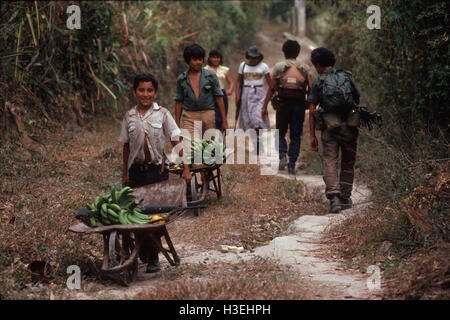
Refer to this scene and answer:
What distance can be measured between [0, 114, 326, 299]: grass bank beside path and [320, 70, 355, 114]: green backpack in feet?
4.99

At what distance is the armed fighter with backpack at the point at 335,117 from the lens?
7.26 meters

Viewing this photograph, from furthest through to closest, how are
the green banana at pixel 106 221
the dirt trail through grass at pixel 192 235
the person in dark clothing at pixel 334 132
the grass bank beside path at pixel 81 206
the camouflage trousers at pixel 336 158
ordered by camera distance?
the camouflage trousers at pixel 336 158
the person in dark clothing at pixel 334 132
the green banana at pixel 106 221
the grass bank beside path at pixel 81 206
the dirt trail through grass at pixel 192 235

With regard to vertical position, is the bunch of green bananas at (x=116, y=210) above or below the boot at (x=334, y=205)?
above

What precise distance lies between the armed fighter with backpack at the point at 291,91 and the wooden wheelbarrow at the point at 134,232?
4319mm

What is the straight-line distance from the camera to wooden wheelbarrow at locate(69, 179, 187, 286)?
4602mm

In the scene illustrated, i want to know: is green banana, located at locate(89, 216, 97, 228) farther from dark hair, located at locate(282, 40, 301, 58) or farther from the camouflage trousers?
dark hair, located at locate(282, 40, 301, 58)

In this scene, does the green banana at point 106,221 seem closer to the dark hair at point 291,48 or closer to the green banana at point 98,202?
the green banana at point 98,202

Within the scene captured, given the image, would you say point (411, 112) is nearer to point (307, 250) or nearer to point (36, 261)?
point (307, 250)

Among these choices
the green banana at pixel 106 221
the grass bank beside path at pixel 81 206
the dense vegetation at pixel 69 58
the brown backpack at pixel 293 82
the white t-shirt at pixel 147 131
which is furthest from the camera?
the dense vegetation at pixel 69 58

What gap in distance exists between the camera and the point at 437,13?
756cm

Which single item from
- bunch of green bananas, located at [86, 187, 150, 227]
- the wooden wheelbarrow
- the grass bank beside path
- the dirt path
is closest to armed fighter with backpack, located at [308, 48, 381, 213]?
the dirt path

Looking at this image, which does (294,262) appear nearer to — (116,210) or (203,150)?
(116,210)

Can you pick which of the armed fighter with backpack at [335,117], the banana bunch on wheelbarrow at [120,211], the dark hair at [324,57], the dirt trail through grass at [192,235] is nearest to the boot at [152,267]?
the dirt trail through grass at [192,235]
